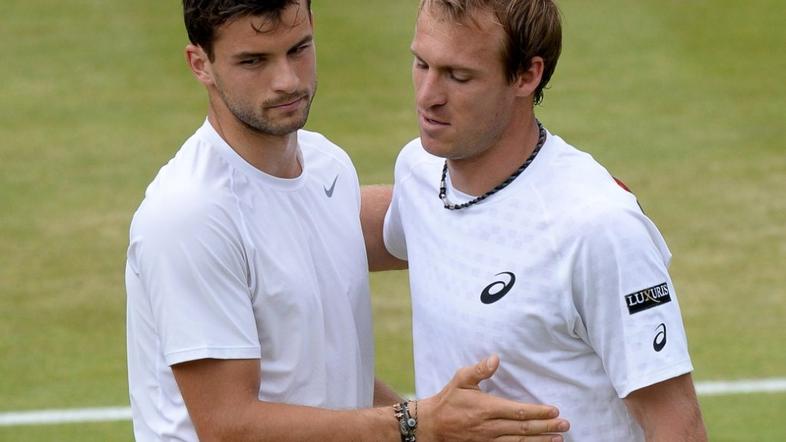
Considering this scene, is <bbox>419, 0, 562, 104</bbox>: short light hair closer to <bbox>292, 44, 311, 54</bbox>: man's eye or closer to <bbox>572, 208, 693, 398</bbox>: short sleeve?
<bbox>292, 44, 311, 54</bbox>: man's eye

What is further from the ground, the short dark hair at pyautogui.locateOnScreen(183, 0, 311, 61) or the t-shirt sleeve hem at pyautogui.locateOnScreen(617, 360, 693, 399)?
the short dark hair at pyautogui.locateOnScreen(183, 0, 311, 61)

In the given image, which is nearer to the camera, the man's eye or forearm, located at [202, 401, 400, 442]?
forearm, located at [202, 401, 400, 442]

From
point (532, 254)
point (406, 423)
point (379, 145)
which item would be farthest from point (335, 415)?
point (379, 145)

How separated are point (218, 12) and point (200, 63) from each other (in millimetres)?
277

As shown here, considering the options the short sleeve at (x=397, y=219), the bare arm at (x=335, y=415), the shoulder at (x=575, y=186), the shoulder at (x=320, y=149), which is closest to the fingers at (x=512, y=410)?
the bare arm at (x=335, y=415)

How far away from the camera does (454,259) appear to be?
486cm

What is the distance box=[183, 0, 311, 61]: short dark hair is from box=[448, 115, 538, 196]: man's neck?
0.76 m

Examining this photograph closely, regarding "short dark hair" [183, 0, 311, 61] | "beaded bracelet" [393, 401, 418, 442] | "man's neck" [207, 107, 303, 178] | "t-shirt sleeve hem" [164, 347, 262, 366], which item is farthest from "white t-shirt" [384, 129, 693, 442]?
"short dark hair" [183, 0, 311, 61]

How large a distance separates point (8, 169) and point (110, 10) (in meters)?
3.75

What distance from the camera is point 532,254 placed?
15.3ft

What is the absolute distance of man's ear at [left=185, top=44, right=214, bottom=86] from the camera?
194 inches

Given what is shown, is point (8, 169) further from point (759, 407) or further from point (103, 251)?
point (759, 407)

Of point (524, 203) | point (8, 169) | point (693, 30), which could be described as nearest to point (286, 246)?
point (524, 203)

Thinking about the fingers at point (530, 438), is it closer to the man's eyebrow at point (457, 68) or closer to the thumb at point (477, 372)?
the thumb at point (477, 372)
